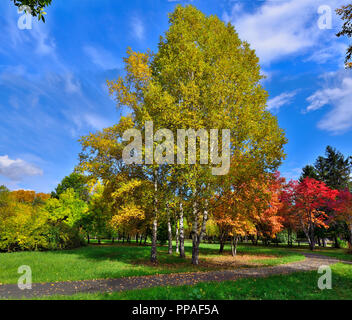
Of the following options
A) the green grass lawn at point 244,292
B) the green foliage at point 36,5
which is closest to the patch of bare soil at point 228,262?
the green grass lawn at point 244,292

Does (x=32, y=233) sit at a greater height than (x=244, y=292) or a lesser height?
lesser

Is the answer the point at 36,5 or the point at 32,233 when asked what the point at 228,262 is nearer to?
the point at 36,5

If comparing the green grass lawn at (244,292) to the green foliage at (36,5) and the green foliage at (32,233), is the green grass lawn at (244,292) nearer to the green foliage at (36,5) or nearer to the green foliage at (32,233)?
the green foliage at (36,5)

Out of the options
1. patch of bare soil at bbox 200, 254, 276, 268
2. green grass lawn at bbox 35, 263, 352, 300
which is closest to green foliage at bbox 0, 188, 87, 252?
patch of bare soil at bbox 200, 254, 276, 268

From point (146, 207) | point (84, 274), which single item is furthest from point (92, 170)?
point (84, 274)

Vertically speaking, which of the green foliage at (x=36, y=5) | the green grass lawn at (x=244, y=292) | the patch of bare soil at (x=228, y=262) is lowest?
the patch of bare soil at (x=228, y=262)

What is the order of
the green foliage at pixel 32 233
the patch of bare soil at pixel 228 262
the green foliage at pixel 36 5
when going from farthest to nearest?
the green foliage at pixel 32 233 < the patch of bare soil at pixel 228 262 < the green foliage at pixel 36 5

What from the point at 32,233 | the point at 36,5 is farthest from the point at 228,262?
the point at 32,233

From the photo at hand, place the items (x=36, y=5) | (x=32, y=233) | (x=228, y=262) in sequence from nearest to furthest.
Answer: (x=36, y=5)
(x=228, y=262)
(x=32, y=233)

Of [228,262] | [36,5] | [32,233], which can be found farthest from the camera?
[32,233]

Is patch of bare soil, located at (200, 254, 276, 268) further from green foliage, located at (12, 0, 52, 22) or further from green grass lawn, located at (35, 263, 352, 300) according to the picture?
green foliage, located at (12, 0, 52, 22)

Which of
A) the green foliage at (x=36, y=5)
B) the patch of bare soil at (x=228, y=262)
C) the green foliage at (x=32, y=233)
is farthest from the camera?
the green foliage at (x=32, y=233)

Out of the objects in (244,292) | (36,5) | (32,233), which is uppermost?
(36,5)
